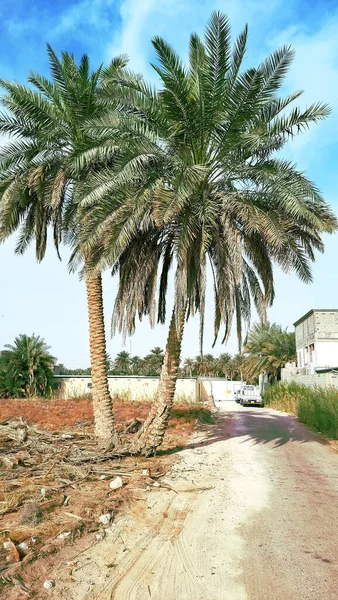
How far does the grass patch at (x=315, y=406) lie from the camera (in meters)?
16.7

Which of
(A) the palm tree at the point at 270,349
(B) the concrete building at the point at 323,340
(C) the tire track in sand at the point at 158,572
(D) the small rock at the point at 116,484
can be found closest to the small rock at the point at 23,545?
(C) the tire track in sand at the point at 158,572

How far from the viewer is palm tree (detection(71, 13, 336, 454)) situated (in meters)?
9.83

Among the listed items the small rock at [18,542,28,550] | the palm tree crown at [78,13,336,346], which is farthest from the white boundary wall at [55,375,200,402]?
the small rock at [18,542,28,550]

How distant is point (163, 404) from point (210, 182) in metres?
5.26

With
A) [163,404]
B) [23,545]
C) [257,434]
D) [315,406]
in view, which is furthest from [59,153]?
[315,406]

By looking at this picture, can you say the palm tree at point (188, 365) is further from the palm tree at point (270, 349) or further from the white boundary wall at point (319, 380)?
the white boundary wall at point (319, 380)

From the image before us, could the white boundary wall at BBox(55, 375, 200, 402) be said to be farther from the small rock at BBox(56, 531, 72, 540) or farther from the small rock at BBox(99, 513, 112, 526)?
the small rock at BBox(56, 531, 72, 540)

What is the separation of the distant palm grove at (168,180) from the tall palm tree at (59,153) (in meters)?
0.03

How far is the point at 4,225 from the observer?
12.6 m

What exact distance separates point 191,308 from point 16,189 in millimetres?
5365

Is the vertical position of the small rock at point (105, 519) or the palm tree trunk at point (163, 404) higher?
the palm tree trunk at point (163, 404)

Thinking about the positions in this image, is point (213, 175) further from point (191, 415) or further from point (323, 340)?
point (323, 340)

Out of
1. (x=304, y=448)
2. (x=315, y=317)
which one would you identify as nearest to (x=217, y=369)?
(x=315, y=317)

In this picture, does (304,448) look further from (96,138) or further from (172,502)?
(96,138)
